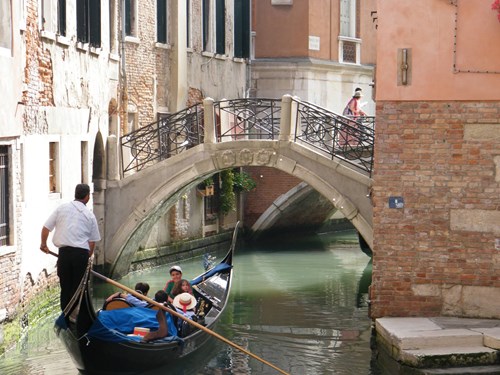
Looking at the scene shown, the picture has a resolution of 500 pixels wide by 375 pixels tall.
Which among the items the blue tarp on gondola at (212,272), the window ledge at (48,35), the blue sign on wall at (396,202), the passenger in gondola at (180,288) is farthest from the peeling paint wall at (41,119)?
the blue sign on wall at (396,202)

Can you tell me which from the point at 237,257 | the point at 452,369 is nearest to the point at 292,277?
the point at 237,257

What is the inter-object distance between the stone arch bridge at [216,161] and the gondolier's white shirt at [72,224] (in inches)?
196

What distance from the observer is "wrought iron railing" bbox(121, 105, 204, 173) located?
15.3 m

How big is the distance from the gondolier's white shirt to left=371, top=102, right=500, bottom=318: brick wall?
2412 millimetres

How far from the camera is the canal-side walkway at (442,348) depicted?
9500 millimetres

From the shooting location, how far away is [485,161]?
1042 cm

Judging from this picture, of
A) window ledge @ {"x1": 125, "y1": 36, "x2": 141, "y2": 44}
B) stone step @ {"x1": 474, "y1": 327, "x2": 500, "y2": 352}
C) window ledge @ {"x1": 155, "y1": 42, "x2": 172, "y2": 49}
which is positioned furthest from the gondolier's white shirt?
window ledge @ {"x1": 155, "y1": 42, "x2": 172, "y2": 49}

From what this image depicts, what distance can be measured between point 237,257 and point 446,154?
876cm

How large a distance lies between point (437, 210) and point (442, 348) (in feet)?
4.41

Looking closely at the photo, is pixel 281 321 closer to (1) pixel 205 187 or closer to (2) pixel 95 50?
(2) pixel 95 50

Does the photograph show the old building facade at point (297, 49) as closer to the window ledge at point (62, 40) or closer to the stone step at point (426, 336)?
the window ledge at point (62, 40)

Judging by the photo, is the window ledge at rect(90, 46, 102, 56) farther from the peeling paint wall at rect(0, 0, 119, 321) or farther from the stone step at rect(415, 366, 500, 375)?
the stone step at rect(415, 366, 500, 375)

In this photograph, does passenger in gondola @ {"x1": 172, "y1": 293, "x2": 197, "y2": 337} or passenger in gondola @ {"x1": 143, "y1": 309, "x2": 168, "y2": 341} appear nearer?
passenger in gondola @ {"x1": 143, "y1": 309, "x2": 168, "y2": 341}

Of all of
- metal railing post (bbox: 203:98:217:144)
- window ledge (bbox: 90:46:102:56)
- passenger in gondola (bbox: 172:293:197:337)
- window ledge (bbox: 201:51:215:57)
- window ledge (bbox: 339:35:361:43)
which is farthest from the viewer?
window ledge (bbox: 339:35:361:43)
